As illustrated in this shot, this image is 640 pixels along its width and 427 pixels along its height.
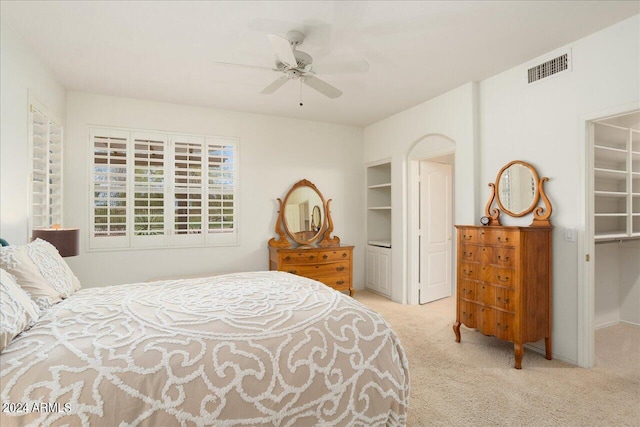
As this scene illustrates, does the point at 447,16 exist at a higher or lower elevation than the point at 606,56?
higher

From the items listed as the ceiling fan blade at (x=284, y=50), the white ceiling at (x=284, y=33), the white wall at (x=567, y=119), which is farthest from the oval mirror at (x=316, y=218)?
the ceiling fan blade at (x=284, y=50)

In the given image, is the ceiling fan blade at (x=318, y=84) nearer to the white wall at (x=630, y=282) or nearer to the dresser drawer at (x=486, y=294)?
the dresser drawer at (x=486, y=294)

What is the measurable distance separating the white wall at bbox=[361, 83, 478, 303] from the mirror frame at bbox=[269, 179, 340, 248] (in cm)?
100

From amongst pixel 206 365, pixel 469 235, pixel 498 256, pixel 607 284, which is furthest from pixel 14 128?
pixel 607 284

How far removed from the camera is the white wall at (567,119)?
8.22 feet

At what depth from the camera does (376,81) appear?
357 centimetres

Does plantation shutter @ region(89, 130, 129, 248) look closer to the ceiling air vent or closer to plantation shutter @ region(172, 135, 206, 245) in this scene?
plantation shutter @ region(172, 135, 206, 245)

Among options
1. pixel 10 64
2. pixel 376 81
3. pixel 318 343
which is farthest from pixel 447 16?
pixel 10 64

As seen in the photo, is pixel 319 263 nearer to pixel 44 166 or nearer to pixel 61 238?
pixel 61 238

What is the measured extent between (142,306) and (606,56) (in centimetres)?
379

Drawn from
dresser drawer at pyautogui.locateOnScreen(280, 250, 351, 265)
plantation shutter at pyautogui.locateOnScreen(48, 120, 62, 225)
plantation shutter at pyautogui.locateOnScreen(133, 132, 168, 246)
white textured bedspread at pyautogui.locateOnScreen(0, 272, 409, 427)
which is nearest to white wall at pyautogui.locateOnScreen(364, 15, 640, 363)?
dresser drawer at pyautogui.locateOnScreen(280, 250, 351, 265)

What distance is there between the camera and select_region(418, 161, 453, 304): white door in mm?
4695

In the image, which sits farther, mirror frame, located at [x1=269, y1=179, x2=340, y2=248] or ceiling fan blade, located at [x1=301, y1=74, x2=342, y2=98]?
Answer: mirror frame, located at [x1=269, y1=179, x2=340, y2=248]

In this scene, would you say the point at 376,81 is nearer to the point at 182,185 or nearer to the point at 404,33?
the point at 404,33
